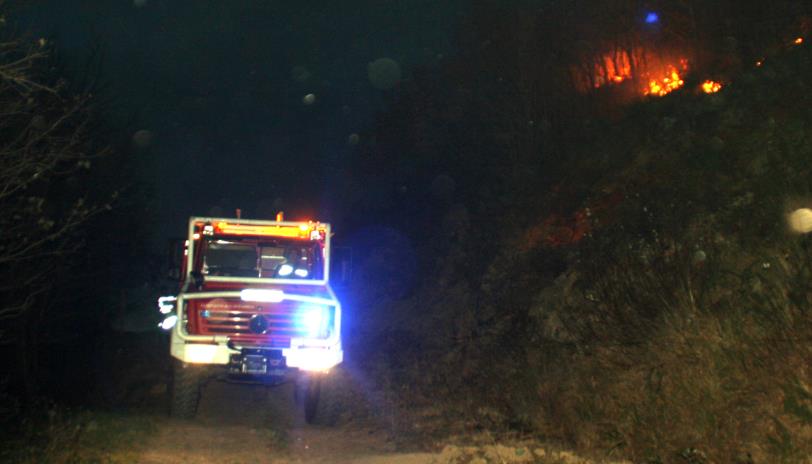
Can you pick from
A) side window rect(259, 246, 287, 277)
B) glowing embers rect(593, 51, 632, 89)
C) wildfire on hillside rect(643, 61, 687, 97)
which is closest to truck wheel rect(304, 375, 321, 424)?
side window rect(259, 246, 287, 277)

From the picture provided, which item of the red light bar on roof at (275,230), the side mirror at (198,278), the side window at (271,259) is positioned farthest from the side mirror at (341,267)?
the side mirror at (198,278)

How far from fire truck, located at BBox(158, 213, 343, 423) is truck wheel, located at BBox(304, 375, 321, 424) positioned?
0.02 m

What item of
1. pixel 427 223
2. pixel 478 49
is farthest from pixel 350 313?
pixel 478 49

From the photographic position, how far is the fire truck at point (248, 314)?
1140cm

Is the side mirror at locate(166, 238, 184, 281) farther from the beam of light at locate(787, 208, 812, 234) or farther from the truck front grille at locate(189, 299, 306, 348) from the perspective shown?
the beam of light at locate(787, 208, 812, 234)

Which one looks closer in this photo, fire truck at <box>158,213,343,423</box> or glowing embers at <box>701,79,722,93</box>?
fire truck at <box>158,213,343,423</box>

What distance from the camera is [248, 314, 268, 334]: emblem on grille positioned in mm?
11641

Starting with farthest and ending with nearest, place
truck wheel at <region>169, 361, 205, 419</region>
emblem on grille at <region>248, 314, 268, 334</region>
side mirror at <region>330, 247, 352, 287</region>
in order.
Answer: side mirror at <region>330, 247, 352, 287</region> < truck wheel at <region>169, 361, 205, 419</region> < emblem on grille at <region>248, 314, 268, 334</region>

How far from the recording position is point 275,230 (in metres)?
13.2

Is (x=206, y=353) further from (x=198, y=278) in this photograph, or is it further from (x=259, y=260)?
(x=259, y=260)

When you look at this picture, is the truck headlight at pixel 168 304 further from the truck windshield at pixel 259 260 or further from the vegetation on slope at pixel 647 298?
the vegetation on slope at pixel 647 298

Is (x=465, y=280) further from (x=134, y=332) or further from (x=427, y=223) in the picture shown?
(x=134, y=332)

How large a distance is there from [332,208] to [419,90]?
10751mm

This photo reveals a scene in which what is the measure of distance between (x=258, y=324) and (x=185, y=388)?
4.74 ft
